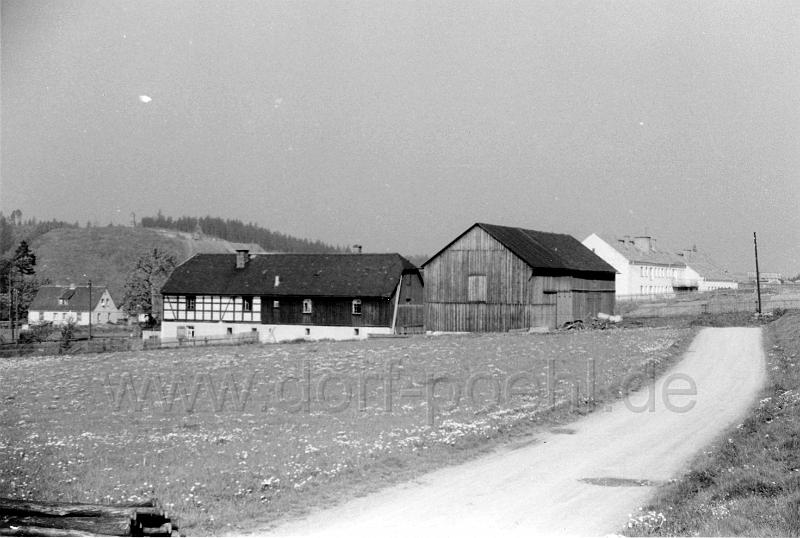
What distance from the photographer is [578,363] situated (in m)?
32.1

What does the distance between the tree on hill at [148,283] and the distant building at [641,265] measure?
55.8 metres

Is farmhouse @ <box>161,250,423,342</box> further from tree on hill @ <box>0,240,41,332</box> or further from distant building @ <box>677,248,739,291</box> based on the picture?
distant building @ <box>677,248,739,291</box>

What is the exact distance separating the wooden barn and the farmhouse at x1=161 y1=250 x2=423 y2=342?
730 centimetres

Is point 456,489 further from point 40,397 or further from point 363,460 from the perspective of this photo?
point 40,397

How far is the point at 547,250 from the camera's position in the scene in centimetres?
6056

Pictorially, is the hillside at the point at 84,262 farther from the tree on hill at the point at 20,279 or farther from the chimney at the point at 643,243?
the chimney at the point at 643,243

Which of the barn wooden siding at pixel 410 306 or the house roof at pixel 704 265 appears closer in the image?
the barn wooden siding at pixel 410 306

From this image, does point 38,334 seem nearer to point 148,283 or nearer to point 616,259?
point 148,283

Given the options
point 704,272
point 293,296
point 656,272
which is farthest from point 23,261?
point 704,272

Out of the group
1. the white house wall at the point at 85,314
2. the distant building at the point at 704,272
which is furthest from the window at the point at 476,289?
the white house wall at the point at 85,314

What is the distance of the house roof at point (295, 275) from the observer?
64875mm

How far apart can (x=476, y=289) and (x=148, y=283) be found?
5464 cm

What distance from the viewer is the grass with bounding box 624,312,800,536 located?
1033cm

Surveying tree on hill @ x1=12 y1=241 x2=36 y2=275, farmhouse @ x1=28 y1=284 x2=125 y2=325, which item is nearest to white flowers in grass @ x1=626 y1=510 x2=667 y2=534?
farmhouse @ x1=28 y1=284 x2=125 y2=325
